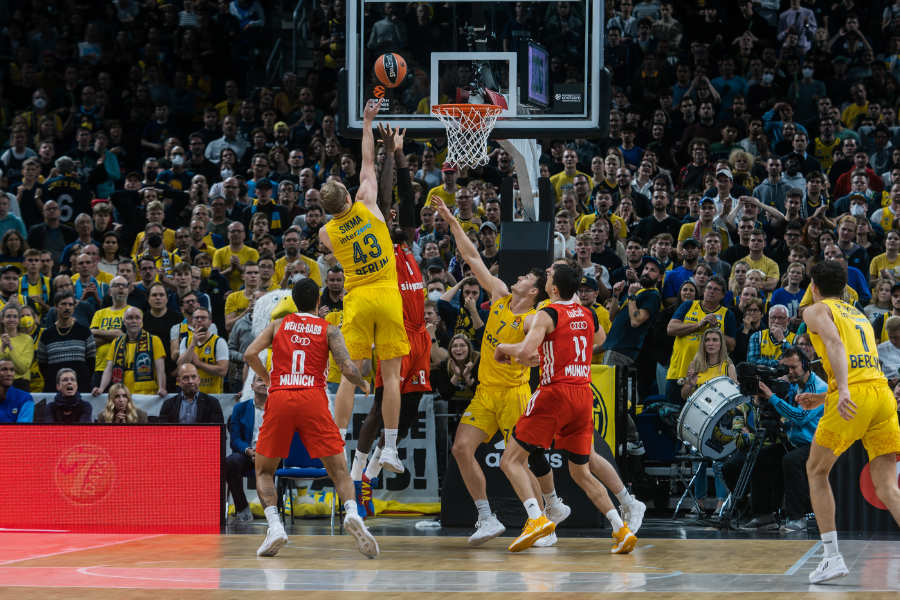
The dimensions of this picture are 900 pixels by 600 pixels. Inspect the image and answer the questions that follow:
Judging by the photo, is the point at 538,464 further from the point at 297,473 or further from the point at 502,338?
the point at 297,473

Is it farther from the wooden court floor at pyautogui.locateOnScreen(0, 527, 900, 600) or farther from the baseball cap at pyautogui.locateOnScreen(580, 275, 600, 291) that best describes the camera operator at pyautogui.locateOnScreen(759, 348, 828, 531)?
the baseball cap at pyautogui.locateOnScreen(580, 275, 600, 291)

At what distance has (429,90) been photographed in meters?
12.7

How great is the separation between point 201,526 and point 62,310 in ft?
12.4

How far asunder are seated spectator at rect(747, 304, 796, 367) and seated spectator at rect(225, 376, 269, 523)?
210 inches

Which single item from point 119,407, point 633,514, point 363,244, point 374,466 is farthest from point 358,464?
point 119,407

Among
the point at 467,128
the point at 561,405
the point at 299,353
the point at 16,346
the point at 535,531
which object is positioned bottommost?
the point at 535,531

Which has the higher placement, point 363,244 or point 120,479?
point 363,244

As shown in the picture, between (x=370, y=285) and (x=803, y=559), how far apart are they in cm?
426

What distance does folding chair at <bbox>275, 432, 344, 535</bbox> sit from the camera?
13086 millimetres

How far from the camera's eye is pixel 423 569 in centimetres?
964

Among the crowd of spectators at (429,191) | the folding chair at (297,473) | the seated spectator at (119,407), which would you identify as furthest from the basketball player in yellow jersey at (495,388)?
the seated spectator at (119,407)

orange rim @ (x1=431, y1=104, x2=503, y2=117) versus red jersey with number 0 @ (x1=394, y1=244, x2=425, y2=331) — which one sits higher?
orange rim @ (x1=431, y1=104, x2=503, y2=117)

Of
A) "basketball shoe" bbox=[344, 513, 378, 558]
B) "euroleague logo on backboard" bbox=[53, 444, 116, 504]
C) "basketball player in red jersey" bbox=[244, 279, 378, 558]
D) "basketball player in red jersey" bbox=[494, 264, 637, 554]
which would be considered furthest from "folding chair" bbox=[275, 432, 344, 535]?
"basketball player in red jersey" bbox=[494, 264, 637, 554]

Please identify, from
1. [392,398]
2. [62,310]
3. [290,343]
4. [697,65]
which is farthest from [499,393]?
[697,65]
